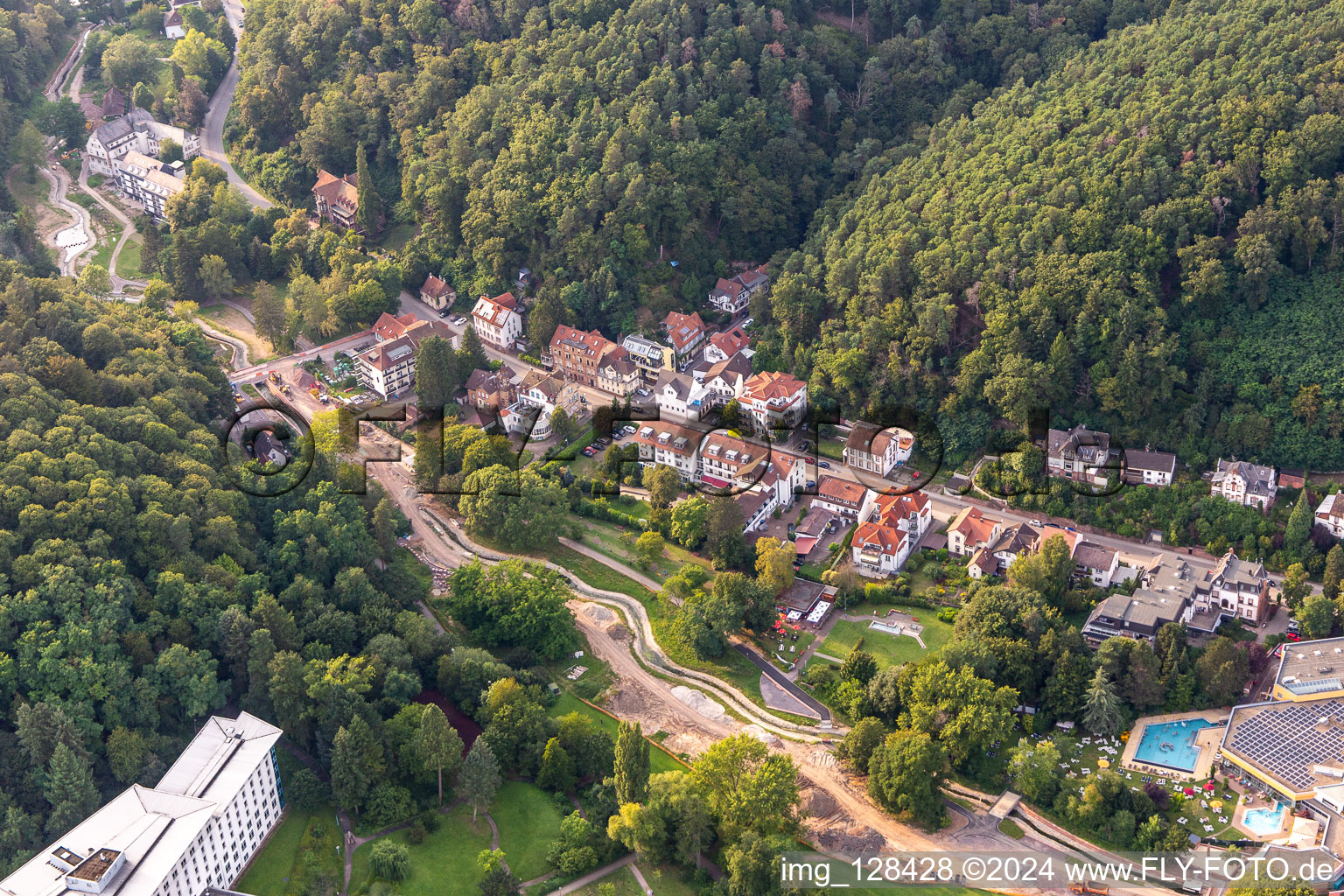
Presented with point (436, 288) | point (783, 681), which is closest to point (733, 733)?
point (783, 681)

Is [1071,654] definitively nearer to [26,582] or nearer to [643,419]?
[643,419]

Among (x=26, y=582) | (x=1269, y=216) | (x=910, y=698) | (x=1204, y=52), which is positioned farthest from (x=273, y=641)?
(x=1204, y=52)

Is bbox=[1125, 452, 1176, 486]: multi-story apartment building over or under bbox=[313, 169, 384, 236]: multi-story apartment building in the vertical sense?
under

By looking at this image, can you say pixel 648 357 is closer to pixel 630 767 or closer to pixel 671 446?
pixel 671 446

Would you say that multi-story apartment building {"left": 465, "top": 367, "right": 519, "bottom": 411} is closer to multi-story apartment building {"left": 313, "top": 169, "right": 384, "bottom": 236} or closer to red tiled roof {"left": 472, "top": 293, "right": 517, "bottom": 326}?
red tiled roof {"left": 472, "top": 293, "right": 517, "bottom": 326}

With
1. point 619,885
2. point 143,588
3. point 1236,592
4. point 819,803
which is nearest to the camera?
point 619,885

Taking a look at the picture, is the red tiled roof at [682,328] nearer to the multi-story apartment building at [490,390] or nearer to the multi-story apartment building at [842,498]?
the multi-story apartment building at [490,390]

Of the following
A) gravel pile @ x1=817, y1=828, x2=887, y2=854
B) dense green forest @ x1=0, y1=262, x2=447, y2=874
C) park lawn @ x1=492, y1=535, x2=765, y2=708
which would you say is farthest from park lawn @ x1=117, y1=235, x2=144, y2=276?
gravel pile @ x1=817, y1=828, x2=887, y2=854
